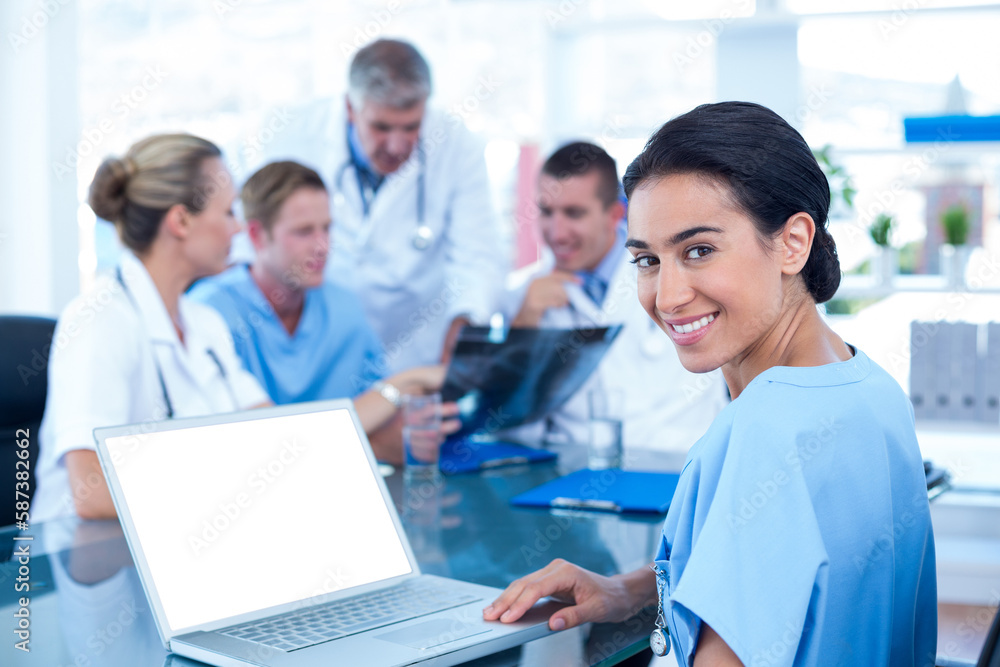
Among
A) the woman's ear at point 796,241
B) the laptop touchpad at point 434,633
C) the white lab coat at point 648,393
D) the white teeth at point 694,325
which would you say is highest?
the woman's ear at point 796,241

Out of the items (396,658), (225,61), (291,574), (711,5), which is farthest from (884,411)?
(225,61)

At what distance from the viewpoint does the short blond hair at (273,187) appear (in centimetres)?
302

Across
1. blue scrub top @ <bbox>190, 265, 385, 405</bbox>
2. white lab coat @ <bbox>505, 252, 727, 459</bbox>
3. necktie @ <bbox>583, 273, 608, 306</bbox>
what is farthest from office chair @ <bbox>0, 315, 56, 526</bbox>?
necktie @ <bbox>583, 273, 608, 306</bbox>

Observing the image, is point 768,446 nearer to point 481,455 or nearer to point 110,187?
point 481,455

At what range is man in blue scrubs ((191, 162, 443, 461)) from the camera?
9.94 feet

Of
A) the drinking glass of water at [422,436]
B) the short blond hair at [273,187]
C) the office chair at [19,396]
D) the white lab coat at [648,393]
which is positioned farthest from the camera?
the short blond hair at [273,187]

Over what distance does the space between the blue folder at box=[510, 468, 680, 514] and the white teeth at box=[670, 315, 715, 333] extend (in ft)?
2.07

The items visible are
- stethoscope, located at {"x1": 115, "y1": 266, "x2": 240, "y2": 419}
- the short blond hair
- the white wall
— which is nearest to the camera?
stethoscope, located at {"x1": 115, "y1": 266, "x2": 240, "y2": 419}

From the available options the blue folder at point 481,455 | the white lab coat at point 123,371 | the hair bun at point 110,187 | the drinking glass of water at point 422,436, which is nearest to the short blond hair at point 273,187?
the white lab coat at point 123,371

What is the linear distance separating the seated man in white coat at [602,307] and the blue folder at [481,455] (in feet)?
1.38

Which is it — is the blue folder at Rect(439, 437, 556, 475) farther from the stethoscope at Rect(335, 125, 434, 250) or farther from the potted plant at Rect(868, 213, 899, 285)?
the potted plant at Rect(868, 213, 899, 285)

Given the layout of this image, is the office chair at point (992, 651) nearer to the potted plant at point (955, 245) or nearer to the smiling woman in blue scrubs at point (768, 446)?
the smiling woman in blue scrubs at point (768, 446)

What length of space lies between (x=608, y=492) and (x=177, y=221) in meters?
1.38

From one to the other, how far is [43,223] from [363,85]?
3.92 ft
